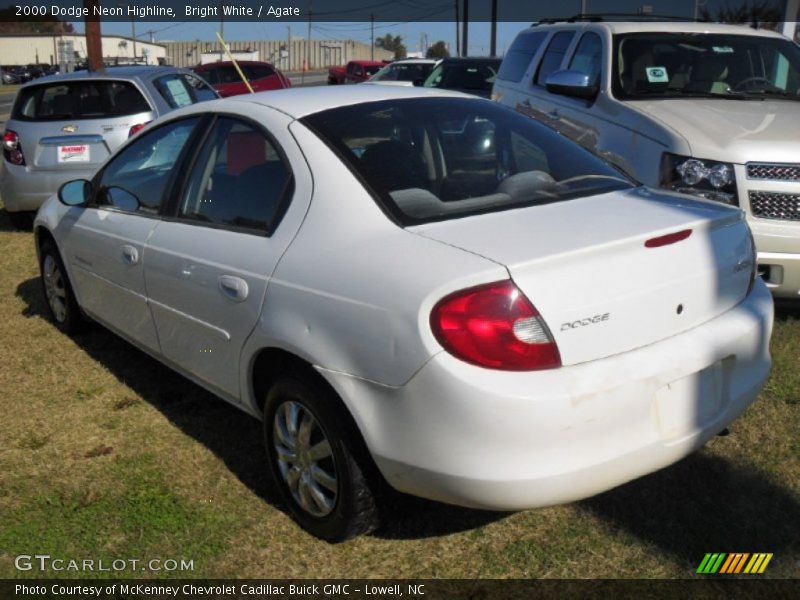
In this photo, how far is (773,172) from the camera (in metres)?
4.89

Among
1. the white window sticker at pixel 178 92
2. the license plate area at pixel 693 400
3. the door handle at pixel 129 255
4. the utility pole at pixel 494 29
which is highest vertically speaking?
the utility pole at pixel 494 29

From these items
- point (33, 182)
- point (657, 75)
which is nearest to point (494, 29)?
point (33, 182)

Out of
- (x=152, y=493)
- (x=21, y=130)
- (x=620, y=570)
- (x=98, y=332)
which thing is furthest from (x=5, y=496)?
(x=21, y=130)

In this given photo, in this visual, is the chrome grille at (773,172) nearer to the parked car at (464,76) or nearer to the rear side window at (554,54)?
the rear side window at (554,54)

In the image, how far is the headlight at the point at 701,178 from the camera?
492 centimetres

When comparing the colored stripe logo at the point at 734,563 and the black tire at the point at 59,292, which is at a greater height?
the black tire at the point at 59,292

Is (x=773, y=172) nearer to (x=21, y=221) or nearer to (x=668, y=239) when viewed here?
(x=668, y=239)

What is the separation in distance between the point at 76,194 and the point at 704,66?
4.47m

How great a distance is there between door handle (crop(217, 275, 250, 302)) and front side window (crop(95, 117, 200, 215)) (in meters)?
0.90

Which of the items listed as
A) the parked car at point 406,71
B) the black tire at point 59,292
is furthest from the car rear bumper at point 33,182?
the parked car at point 406,71

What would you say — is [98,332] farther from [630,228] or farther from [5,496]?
[630,228]

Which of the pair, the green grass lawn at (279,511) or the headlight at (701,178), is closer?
the green grass lawn at (279,511)

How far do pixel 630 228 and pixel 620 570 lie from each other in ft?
3.84

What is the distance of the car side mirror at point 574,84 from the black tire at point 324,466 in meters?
4.03
